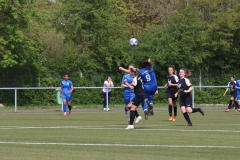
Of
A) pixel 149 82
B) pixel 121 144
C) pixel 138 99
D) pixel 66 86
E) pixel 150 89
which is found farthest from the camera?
pixel 66 86

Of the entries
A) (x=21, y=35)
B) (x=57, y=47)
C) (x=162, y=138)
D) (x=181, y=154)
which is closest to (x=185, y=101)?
(x=162, y=138)

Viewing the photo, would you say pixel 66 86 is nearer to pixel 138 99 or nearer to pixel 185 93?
pixel 185 93

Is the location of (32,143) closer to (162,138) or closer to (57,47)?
(162,138)

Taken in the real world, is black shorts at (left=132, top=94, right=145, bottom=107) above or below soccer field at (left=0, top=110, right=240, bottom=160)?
above

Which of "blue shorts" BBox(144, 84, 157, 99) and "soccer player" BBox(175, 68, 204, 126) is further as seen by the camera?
"blue shorts" BBox(144, 84, 157, 99)

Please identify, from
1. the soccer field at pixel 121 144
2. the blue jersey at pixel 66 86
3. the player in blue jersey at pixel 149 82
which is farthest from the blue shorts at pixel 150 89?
the blue jersey at pixel 66 86

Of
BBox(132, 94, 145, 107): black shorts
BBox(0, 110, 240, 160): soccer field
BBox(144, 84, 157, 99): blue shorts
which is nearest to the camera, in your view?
BBox(0, 110, 240, 160): soccer field

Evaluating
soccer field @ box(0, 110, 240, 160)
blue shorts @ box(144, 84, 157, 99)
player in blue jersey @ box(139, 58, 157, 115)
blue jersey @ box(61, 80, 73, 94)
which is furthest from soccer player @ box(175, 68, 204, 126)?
blue jersey @ box(61, 80, 73, 94)

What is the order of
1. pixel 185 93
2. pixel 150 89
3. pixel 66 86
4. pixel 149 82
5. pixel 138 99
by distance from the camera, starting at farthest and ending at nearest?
pixel 66 86, pixel 150 89, pixel 149 82, pixel 185 93, pixel 138 99

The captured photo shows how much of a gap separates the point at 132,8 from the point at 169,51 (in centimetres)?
1617

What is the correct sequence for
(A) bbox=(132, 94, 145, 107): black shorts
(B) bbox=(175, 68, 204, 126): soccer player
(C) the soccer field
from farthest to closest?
1. (B) bbox=(175, 68, 204, 126): soccer player
2. (A) bbox=(132, 94, 145, 107): black shorts
3. (C) the soccer field

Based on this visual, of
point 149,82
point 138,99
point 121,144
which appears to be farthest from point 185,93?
point 121,144

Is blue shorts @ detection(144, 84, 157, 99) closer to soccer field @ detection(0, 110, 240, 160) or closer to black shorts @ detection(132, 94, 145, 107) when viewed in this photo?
black shorts @ detection(132, 94, 145, 107)

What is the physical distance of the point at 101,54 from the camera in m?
48.1
